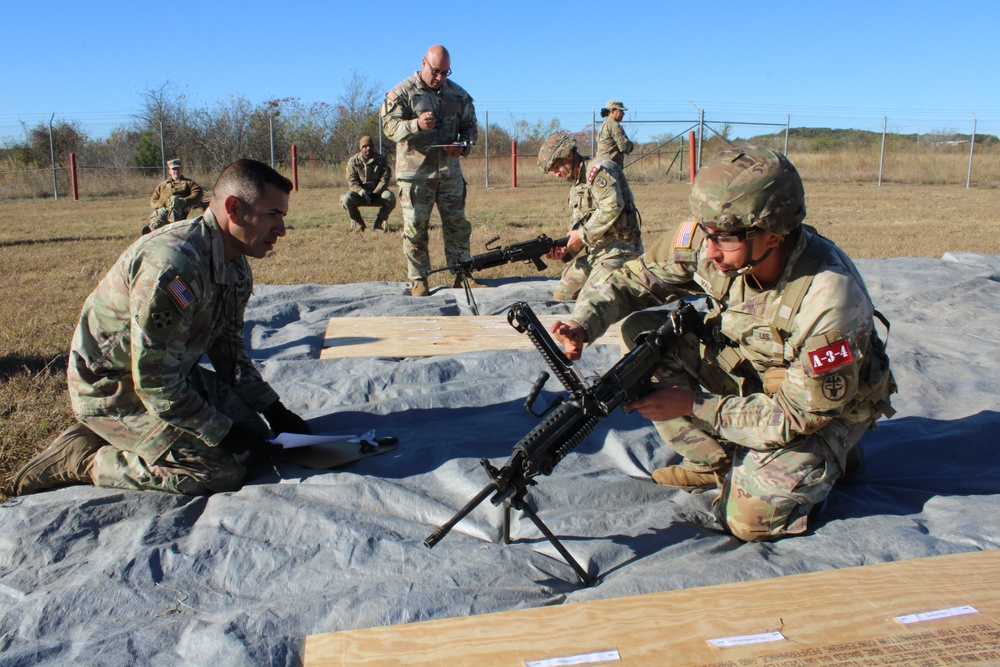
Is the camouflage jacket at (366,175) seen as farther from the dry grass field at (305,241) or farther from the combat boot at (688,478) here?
the combat boot at (688,478)

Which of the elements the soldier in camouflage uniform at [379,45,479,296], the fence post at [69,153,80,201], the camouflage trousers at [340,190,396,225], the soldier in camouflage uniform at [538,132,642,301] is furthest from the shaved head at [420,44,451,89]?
the fence post at [69,153,80,201]

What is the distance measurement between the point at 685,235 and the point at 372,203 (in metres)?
11.0

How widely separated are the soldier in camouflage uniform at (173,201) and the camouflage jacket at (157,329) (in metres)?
6.72

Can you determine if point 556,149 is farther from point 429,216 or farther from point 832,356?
point 832,356

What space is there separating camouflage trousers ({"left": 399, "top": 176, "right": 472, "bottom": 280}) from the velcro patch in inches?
165

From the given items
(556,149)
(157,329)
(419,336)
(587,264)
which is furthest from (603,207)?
(157,329)

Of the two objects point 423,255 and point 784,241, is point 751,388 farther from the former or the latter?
point 423,255

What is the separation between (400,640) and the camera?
7.34 ft

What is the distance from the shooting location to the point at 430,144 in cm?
768

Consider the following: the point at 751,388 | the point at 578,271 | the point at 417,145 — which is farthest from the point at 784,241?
the point at 417,145

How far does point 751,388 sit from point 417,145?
16.9ft

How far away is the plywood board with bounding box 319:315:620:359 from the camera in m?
5.33

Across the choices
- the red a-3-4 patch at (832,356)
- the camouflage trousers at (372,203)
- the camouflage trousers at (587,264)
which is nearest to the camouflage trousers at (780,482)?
the red a-3-4 patch at (832,356)

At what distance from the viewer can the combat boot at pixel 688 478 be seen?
338cm
